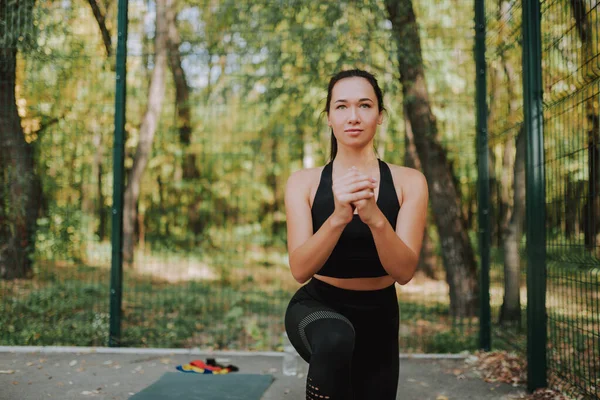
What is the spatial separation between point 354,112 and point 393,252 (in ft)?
2.07

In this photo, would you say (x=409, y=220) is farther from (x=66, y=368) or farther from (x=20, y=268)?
(x=20, y=268)

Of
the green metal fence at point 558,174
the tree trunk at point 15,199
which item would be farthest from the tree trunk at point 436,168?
the tree trunk at point 15,199

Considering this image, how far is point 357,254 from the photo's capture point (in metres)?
2.25

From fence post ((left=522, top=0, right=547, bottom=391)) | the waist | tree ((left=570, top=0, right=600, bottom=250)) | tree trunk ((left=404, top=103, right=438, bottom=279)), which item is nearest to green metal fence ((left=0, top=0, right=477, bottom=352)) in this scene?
tree trunk ((left=404, top=103, right=438, bottom=279))

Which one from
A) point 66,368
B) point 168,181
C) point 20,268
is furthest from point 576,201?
point 20,268

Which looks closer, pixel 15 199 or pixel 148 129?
pixel 15 199

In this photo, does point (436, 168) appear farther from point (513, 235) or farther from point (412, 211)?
point (412, 211)

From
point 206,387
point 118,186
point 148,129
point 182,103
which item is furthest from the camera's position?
point 148,129

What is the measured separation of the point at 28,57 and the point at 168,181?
192cm

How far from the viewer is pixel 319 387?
1.92 meters

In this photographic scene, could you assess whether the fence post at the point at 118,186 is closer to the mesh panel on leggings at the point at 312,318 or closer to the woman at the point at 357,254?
the woman at the point at 357,254

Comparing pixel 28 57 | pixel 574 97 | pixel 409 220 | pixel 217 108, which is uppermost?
pixel 28 57

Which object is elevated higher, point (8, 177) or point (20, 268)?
point (8, 177)

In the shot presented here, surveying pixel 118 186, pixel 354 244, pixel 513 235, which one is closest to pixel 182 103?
pixel 118 186
